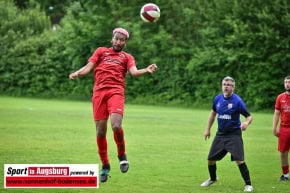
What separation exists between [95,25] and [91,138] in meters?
29.7

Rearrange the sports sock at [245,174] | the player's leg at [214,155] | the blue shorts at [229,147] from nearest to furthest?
the sports sock at [245,174] < the blue shorts at [229,147] < the player's leg at [214,155]

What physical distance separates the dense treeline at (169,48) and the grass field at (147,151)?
500 inches

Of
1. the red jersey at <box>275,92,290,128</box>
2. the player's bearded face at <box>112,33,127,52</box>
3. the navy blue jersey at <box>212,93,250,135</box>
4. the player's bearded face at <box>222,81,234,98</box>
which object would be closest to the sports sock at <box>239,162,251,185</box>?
the navy blue jersey at <box>212,93,250,135</box>

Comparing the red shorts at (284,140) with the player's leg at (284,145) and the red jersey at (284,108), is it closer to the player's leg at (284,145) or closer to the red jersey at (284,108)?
the player's leg at (284,145)

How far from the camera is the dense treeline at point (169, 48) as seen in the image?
4462 cm

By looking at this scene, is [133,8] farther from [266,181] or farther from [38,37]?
[266,181]

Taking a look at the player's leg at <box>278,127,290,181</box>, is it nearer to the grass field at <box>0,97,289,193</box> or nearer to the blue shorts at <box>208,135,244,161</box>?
the grass field at <box>0,97,289,193</box>

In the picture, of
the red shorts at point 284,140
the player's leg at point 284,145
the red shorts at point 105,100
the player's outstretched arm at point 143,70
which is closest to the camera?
the player's outstretched arm at point 143,70

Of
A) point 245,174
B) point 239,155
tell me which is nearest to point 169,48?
point 239,155

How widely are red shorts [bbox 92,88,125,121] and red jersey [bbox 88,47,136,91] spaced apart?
99mm

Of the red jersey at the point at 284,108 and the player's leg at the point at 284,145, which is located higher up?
the red jersey at the point at 284,108

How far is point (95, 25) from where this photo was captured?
173 feet

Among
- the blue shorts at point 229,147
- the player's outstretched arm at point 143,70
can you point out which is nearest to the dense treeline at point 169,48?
the blue shorts at point 229,147

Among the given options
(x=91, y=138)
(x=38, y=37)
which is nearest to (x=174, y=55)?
(x=38, y=37)
